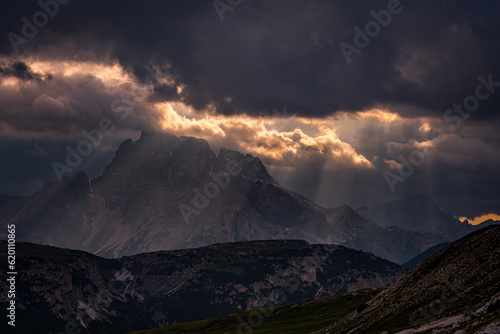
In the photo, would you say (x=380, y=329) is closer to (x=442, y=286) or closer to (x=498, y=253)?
(x=442, y=286)

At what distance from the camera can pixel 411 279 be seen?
5886 inches

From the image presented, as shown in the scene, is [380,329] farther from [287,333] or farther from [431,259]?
[287,333]

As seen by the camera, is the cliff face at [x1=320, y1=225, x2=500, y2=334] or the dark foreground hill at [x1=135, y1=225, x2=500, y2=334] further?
the cliff face at [x1=320, y1=225, x2=500, y2=334]

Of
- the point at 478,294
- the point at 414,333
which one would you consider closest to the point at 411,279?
the point at 478,294

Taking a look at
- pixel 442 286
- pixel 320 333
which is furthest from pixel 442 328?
pixel 320 333

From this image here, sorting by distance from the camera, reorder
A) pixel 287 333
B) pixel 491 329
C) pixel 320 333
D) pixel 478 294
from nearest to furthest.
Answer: pixel 491 329, pixel 478 294, pixel 320 333, pixel 287 333

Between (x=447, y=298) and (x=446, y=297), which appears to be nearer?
(x=447, y=298)

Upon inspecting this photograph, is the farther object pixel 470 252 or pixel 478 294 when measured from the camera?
pixel 470 252

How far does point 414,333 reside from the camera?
91.4 meters

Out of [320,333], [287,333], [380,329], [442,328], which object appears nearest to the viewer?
[442,328]

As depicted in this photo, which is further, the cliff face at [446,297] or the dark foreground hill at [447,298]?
the cliff face at [446,297]

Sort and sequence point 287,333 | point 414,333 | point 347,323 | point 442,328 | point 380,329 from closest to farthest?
point 442,328 < point 414,333 < point 380,329 < point 347,323 < point 287,333

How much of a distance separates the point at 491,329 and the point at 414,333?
92.3 feet

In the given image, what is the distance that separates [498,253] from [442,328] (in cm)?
4077
